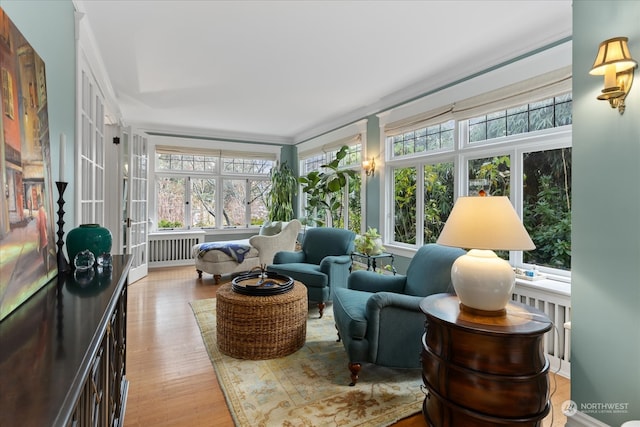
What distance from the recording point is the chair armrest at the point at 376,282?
9.20 feet

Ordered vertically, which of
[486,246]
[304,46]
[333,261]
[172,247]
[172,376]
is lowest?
[172,376]

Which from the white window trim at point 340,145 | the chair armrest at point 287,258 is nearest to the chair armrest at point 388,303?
the chair armrest at point 287,258

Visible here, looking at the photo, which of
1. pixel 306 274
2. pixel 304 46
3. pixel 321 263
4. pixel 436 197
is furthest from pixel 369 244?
pixel 304 46

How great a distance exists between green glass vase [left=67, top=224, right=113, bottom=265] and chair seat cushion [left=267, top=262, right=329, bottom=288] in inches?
83.6

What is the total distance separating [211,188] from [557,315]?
5909 mm

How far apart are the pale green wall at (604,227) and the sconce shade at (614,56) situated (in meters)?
0.07

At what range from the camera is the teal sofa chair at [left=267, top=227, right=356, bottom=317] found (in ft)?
11.6

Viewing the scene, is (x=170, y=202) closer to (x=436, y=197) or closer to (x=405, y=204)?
(x=405, y=204)

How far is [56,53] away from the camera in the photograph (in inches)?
72.5

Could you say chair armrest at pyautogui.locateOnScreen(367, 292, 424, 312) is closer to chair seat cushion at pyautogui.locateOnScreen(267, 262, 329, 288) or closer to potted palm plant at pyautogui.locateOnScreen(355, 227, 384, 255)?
chair seat cushion at pyautogui.locateOnScreen(267, 262, 329, 288)

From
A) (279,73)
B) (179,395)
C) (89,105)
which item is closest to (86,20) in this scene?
(89,105)

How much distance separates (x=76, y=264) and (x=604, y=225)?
2613 millimetres

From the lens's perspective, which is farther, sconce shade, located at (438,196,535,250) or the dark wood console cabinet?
sconce shade, located at (438,196,535,250)

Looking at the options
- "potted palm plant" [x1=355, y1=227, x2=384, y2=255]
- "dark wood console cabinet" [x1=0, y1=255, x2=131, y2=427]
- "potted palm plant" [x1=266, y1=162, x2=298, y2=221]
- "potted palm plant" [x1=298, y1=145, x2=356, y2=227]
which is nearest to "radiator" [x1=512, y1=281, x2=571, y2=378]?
"potted palm plant" [x1=355, y1=227, x2=384, y2=255]
